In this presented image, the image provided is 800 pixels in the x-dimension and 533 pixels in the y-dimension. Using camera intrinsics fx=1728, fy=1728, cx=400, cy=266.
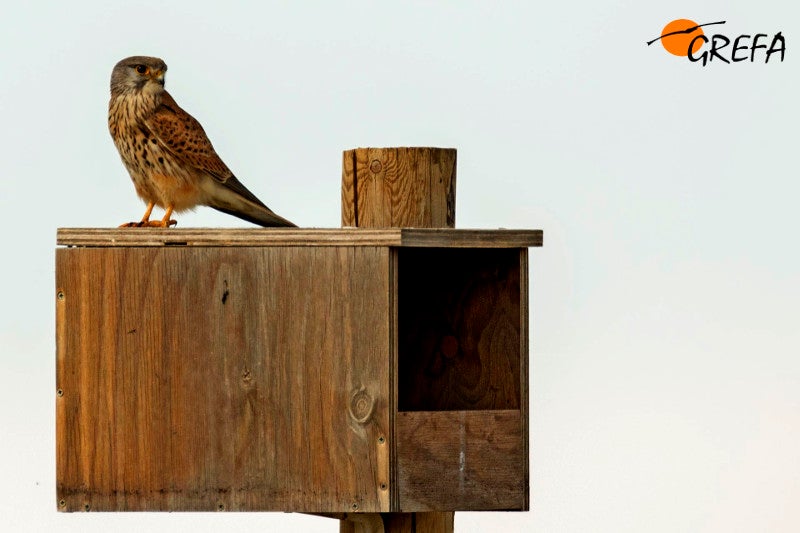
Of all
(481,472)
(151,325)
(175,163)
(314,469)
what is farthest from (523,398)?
(175,163)

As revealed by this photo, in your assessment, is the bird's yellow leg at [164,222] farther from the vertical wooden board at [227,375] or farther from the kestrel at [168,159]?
the vertical wooden board at [227,375]

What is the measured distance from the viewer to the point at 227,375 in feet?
19.3

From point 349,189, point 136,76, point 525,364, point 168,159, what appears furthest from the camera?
point 136,76

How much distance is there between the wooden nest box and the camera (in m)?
5.84

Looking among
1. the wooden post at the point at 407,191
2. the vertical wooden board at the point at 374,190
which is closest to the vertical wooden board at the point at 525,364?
the wooden post at the point at 407,191

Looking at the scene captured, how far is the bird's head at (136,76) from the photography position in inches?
275

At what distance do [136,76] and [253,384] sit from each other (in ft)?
5.62

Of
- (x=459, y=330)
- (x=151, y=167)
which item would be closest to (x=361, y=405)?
A: (x=459, y=330)

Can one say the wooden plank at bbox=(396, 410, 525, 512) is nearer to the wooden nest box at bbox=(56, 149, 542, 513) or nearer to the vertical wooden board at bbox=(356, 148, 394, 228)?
the wooden nest box at bbox=(56, 149, 542, 513)

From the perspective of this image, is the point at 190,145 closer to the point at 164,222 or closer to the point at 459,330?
the point at 164,222

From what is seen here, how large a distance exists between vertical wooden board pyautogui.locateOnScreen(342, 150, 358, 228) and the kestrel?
13.9 inches

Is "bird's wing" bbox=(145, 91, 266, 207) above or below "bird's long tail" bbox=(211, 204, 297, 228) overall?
above

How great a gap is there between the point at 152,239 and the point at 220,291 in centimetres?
29

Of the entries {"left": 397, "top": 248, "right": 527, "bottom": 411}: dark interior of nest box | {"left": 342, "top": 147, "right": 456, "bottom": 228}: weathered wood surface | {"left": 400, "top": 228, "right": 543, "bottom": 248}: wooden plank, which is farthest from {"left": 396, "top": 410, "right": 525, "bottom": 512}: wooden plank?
{"left": 342, "top": 147, "right": 456, "bottom": 228}: weathered wood surface
